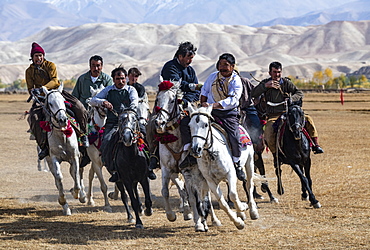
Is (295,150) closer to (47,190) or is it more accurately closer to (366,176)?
(366,176)

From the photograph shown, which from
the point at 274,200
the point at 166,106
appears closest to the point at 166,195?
the point at 166,106

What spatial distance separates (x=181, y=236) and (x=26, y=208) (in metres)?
4.37

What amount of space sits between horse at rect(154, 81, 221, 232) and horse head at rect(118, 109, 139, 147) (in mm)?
377

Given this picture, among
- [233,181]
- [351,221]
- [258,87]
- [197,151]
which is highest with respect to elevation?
[258,87]

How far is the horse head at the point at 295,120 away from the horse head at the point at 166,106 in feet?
9.10

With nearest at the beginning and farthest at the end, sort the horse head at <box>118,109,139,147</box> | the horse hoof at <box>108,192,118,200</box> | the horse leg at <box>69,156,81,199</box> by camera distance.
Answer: the horse head at <box>118,109,139,147</box>, the horse leg at <box>69,156,81,199</box>, the horse hoof at <box>108,192,118,200</box>

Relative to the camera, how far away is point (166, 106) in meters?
9.19

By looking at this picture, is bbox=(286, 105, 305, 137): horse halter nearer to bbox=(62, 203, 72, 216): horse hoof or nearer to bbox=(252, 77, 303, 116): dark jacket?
bbox=(252, 77, 303, 116): dark jacket

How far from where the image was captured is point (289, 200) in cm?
1188

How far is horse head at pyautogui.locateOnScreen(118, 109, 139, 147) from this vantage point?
30.3 ft

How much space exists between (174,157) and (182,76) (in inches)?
65.3

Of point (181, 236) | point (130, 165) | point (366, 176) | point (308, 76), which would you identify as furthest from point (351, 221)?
point (308, 76)

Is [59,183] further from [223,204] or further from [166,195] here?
[223,204]

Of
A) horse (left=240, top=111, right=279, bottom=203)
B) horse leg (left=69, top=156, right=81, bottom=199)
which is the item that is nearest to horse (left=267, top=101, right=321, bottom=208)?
horse (left=240, top=111, right=279, bottom=203)
